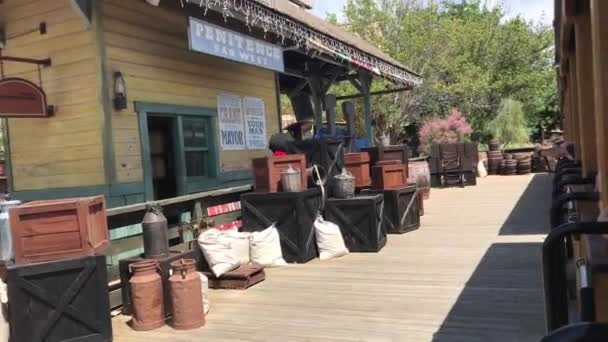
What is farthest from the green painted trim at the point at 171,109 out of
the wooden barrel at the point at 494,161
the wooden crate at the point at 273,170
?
the wooden barrel at the point at 494,161

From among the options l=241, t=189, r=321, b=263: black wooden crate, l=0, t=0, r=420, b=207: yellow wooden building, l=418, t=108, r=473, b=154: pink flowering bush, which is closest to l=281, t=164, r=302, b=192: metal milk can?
l=241, t=189, r=321, b=263: black wooden crate

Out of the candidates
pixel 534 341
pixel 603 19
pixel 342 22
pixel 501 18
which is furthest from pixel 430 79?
pixel 603 19

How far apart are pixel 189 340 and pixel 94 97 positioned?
3003 mm

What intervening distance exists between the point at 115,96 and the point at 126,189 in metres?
0.99

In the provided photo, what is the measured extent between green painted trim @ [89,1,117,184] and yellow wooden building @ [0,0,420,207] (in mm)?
10

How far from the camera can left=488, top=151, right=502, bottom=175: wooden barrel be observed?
19.3m

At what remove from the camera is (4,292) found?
384 cm

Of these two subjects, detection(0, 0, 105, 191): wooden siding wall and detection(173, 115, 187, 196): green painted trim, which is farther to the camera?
detection(173, 115, 187, 196): green painted trim

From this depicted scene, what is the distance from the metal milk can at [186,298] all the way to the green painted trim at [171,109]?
248cm

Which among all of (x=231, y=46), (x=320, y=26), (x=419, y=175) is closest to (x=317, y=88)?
(x=320, y=26)

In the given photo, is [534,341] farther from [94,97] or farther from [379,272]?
[94,97]

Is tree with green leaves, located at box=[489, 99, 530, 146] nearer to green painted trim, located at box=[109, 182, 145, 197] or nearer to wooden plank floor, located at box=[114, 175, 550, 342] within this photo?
wooden plank floor, located at box=[114, 175, 550, 342]

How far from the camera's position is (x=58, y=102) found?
5926 millimetres

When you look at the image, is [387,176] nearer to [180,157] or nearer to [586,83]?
[180,157]
